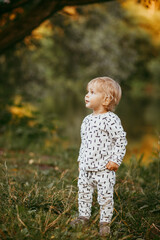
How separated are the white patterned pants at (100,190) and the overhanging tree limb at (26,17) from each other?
9.06ft

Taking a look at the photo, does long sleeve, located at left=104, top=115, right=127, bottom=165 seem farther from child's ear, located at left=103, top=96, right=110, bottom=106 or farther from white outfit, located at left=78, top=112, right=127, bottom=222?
child's ear, located at left=103, top=96, right=110, bottom=106

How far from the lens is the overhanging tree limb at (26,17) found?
446 centimetres

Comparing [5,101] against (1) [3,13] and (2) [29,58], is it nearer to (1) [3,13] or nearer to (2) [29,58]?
(1) [3,13]

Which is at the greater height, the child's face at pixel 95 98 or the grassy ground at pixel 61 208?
the child's face at pixel 95 98

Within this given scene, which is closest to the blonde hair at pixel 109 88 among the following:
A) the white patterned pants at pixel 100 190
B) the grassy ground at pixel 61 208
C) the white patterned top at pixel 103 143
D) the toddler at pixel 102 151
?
the toddler at pixel 102 151

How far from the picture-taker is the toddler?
264 centimetres

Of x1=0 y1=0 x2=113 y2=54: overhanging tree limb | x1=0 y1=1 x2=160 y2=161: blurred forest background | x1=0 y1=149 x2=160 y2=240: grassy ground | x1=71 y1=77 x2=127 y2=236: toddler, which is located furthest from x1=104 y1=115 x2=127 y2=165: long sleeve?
x1=0 y1=1 x2=160 y2=161: blurred forest background

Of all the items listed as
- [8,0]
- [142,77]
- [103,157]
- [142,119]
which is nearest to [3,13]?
[8,0]

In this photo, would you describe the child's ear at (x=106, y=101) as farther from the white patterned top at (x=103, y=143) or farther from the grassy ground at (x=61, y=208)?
the grassy ground at (x=61, y=208)

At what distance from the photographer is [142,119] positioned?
15.7 m

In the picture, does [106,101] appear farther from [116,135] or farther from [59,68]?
[59,68]

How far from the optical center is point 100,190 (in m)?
2.66

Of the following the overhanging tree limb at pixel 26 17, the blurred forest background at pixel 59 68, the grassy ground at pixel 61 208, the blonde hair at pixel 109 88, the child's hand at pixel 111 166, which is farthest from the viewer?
the blurred forest background at pixel 59 68

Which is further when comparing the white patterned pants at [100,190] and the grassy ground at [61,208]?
the white patterned pants at [100,190]
